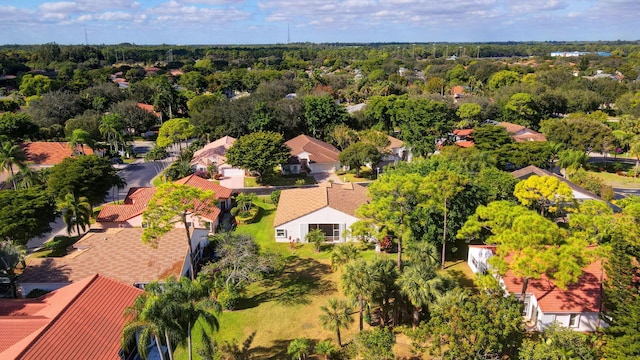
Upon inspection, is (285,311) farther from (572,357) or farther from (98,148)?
(98,148)

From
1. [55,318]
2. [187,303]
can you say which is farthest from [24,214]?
[187,303]

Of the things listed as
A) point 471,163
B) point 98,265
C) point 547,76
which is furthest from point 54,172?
point 547,76

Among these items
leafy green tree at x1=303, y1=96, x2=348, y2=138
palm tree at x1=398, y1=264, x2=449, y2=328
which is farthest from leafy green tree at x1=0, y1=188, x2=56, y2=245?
leafy green tree at x1=303, y1=96, x2=348, y2=138

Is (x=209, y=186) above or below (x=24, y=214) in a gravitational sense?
below

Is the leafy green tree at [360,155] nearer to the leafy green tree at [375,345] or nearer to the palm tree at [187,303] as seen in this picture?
the leafy green tree at [375,345]

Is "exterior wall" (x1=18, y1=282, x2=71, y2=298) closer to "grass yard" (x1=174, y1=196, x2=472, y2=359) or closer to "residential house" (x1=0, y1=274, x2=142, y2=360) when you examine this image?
"residential house" (x1=0, y1=274, x2=142, y2=360)

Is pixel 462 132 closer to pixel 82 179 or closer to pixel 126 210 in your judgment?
pixel 126 210
